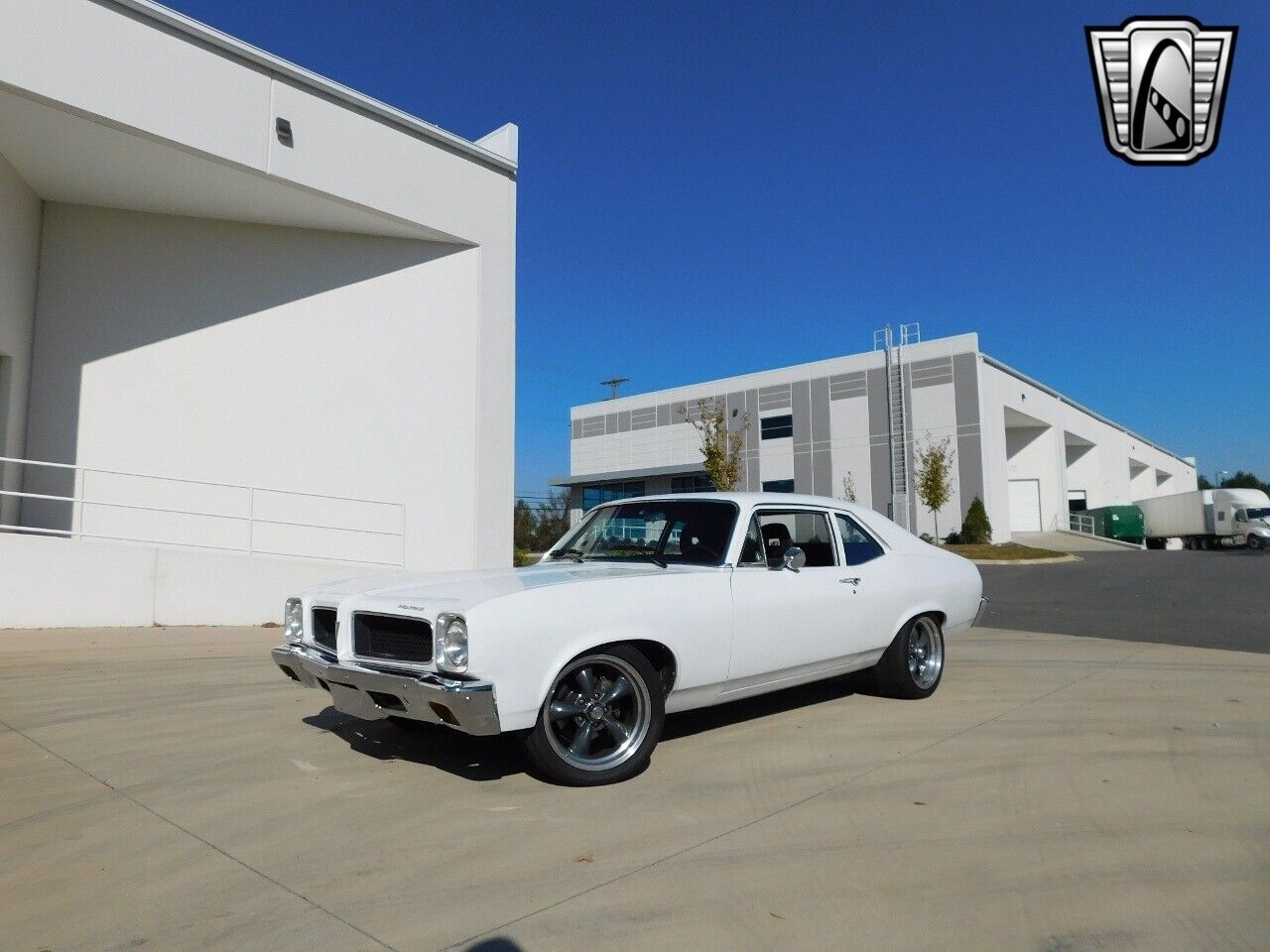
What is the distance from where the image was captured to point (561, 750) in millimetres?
3875

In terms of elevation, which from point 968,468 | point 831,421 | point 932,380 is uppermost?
point 932,380

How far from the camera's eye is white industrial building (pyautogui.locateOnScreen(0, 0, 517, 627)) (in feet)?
32.7

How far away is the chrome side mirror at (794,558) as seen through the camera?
4.86 metres

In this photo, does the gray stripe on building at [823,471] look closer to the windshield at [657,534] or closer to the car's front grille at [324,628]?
the windshield at [657,534]

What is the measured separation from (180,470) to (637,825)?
35.4ft

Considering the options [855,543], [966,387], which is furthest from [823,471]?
[855,543]

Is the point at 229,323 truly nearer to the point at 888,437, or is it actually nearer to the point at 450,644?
the point at 450,644

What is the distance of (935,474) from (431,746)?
33551mm

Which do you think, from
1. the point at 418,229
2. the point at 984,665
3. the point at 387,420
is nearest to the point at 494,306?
the point at 418,229

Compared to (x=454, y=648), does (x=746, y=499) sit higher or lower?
higher

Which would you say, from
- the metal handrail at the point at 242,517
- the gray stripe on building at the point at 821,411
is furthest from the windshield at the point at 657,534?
the gray stripe on building at the point at 821,411

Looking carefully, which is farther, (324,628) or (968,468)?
(968,468)

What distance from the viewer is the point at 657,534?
5160mm

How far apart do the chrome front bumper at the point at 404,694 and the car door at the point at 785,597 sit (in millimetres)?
1528
